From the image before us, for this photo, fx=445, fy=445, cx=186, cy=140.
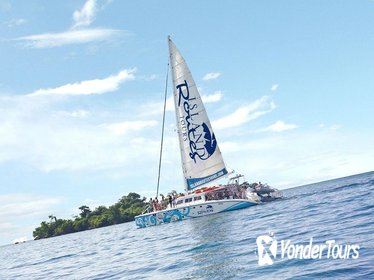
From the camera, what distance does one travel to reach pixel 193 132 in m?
48.4

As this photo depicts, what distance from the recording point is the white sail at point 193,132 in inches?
1891

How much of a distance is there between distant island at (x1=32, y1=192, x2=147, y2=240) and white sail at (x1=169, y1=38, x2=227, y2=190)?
74.8 meters

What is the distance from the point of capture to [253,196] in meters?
48.3

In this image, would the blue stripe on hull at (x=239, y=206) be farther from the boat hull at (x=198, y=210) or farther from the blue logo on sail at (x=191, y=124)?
the blue logo on sail at (x=191, y=124)

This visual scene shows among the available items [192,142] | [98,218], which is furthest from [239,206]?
[98,218]

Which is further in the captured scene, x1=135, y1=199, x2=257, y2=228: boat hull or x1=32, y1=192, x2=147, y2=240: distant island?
x1=32, y1=192, x2=147, y2=240: distant island

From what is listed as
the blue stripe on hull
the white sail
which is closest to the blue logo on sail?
the white sail

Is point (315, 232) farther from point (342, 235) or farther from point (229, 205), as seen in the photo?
point (229, 205)

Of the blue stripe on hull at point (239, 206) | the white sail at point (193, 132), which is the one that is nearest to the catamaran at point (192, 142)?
the white sail at point (193, 132)

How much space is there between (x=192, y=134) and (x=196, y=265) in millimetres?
33802

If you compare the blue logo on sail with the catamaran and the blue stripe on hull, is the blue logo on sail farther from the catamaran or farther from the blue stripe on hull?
the blue stripe on hull

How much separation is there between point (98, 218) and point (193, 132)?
3391 inches

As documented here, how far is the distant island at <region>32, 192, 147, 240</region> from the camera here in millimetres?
124500

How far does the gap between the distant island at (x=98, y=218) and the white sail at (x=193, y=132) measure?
7483cm
